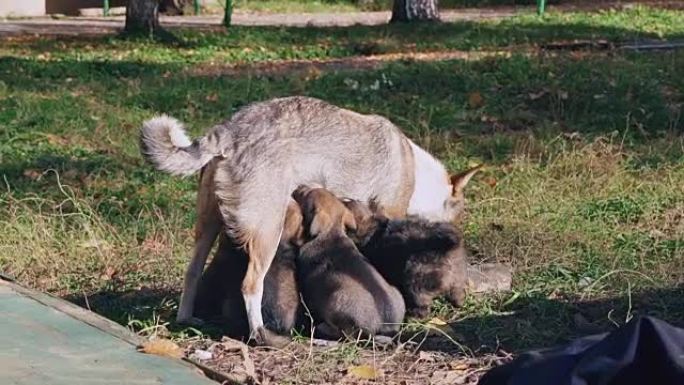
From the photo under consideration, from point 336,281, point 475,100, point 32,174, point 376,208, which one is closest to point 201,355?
point 336,281

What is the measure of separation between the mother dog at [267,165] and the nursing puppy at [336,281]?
0.56ft

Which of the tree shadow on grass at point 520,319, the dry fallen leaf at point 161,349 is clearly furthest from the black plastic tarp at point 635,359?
the tree shadow on grass at point 520,319

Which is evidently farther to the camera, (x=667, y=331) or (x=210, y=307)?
(x=210, y=307)

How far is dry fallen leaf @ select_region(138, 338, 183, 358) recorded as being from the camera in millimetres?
5777

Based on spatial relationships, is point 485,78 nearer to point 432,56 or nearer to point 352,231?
point 432,56

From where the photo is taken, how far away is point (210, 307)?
6.80 meters

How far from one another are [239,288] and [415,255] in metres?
0.86

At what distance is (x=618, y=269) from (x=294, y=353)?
83.4 inches

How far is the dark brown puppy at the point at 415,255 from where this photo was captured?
6445 mm

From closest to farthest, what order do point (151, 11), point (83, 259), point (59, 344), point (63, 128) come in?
point (59, 344) → point (83, 259) → point (63, 128) → point (151, 11)

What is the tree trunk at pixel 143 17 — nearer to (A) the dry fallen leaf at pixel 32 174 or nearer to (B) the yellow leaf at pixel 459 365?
(A) the dry fallen leaf at pixel 32 174

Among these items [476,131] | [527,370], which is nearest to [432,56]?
[476,131]

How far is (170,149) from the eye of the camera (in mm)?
6141

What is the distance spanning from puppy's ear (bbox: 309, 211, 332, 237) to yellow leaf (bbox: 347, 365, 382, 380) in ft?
2.71
